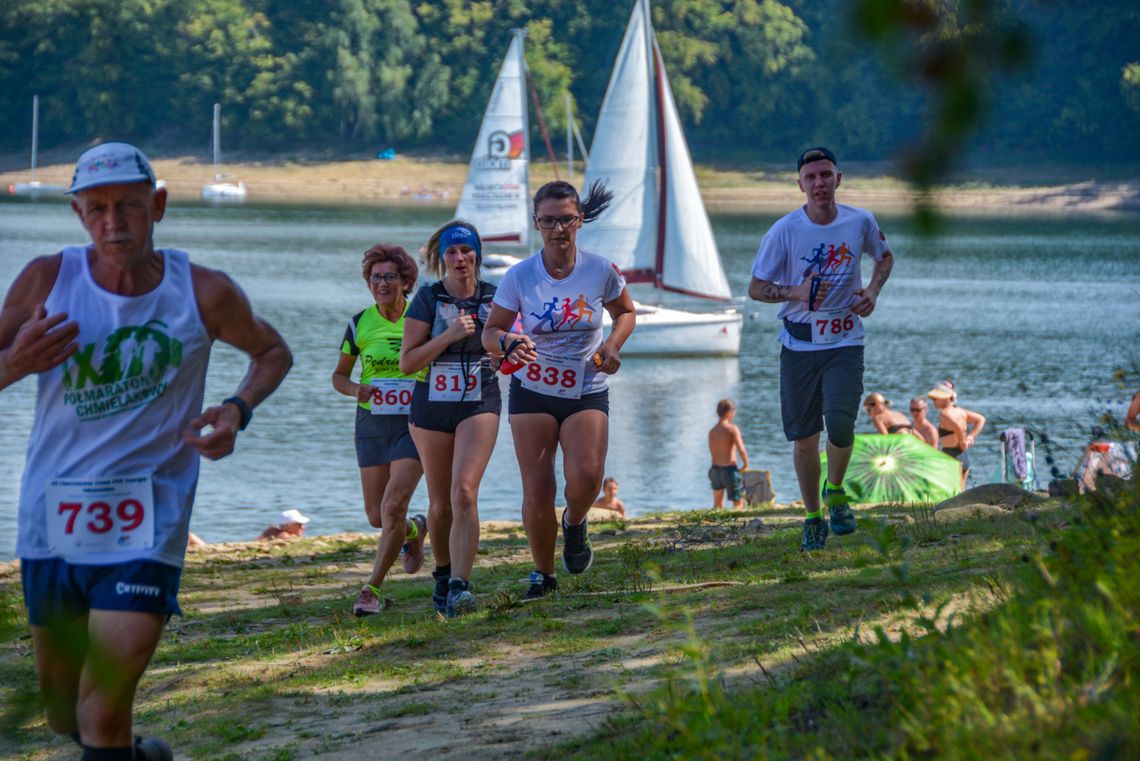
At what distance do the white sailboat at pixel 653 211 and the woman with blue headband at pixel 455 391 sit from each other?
110 ft

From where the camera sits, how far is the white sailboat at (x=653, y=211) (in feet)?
138

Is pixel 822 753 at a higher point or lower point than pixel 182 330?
lower

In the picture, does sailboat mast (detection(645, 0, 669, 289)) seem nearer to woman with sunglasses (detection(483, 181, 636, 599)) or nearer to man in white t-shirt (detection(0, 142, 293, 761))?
woman with sunglasses (detection(483, 181, 636, 599))

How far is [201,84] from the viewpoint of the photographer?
110688 millimetres

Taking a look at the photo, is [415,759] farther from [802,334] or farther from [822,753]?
[802,334]

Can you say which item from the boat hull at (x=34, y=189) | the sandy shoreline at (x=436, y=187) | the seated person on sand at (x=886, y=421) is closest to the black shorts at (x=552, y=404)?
the seated person on sand at (x=886, y=421)

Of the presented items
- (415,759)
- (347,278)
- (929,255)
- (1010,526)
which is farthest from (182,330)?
(347,278)

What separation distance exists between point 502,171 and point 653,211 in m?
7.39

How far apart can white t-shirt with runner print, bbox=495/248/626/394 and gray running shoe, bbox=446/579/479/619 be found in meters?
1.13

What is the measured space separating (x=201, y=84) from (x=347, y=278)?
184 ft

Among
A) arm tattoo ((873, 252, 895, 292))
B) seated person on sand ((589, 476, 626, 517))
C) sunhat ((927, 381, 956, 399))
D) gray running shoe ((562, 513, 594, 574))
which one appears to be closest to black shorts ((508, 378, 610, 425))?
gray running shoe ((562, 513, 594, 574))

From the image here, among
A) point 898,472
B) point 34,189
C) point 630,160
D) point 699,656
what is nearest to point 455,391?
point 699,656

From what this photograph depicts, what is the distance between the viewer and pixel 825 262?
9.06 m

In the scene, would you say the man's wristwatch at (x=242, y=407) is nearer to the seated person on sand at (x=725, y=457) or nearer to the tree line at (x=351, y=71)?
the seated person on sand at (x=725, y=457)
